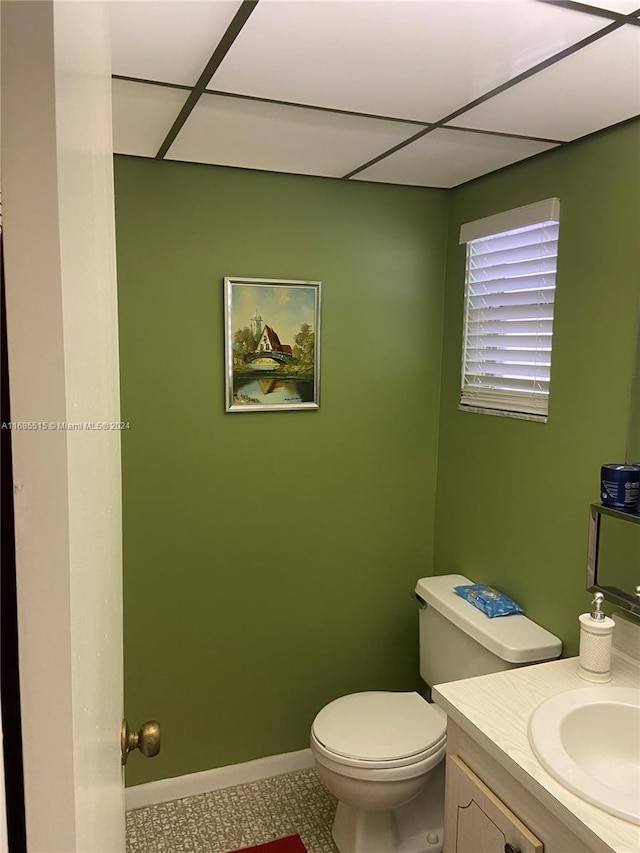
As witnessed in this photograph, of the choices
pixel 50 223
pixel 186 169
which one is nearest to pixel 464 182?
pixel 186 169

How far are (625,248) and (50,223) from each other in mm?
1661

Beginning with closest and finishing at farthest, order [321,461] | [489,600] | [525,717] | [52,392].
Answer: [52,392]
[525,717]
[489,600]
[321,461]

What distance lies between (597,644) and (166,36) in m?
1.67

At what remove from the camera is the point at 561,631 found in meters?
1.98

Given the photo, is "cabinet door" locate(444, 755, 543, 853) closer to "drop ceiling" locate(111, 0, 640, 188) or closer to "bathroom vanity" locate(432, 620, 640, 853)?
"bathroom vanity" locate(432, 620, 640, 853)

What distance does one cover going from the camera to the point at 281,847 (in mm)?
2186

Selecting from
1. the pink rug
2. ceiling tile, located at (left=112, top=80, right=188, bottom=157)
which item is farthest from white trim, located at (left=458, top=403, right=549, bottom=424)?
the pink rug

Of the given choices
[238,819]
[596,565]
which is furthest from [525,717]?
[238,819]

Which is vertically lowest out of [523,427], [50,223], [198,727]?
[198,727]

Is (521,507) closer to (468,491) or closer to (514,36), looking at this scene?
(468,491)

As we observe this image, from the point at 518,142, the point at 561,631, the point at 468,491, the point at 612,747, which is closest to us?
the point at 612,747

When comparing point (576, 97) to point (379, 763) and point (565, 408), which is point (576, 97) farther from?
point (379, 763)

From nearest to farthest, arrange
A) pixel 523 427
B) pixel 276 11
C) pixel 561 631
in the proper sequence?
pixel 276 11 → pixel 561 631 → pixel 523 427

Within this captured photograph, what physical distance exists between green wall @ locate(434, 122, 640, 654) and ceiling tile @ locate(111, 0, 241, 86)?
110 centimetres
